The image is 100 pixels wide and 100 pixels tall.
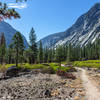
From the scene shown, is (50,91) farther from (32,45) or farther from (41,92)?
(32,45)

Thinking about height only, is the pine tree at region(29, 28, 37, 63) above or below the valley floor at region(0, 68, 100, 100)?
above

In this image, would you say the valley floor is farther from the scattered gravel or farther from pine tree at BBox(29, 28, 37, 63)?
pine tree at BBox(29, 28, 37, 63)

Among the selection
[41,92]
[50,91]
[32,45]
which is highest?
[32,45]

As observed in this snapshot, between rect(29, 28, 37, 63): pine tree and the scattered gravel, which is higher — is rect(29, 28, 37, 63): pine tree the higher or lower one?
the higher one

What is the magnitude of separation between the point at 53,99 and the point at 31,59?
39.8 meters

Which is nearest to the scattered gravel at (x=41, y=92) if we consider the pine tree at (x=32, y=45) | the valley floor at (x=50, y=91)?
the valley floor at (x=50, y=91)

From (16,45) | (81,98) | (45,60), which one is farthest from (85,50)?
(81,98)

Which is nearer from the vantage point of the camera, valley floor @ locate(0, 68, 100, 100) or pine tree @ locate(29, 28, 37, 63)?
valley floor @ locate(0, 68, 100, 100)

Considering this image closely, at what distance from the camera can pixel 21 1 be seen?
402 cm

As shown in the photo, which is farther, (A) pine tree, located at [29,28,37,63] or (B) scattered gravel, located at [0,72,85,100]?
(A) pine tree, located at [29,28,37,63]

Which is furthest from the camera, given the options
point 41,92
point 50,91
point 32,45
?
point 32,45

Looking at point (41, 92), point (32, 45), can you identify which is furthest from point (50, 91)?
point (32, 45)

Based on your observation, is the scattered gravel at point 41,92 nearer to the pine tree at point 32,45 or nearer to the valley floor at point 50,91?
the valley floor at point 50,91

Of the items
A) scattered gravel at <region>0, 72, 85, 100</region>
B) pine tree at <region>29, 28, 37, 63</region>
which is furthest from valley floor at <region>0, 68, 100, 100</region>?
pine tree at <region>29, 28, 37, 63</region>
